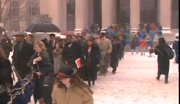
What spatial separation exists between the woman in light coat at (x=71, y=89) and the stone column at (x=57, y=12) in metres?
43.7

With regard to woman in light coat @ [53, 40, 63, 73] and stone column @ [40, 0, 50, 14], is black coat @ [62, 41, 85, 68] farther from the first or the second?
stone column @ [40, 0, 50, 14]

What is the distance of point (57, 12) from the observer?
49.0 meters

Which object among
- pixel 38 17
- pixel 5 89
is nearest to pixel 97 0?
pixel 38 17

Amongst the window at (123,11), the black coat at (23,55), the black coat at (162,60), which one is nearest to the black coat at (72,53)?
the black coat at (23,55)

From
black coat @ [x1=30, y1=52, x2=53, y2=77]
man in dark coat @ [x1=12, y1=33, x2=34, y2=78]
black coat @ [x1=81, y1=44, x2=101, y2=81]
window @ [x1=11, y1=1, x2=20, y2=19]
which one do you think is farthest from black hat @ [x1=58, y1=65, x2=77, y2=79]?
window @ [x1=11, y1=1, x2=20, y2=19]

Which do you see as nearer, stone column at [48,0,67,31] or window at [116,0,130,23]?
stone column at [48,0,67,31]

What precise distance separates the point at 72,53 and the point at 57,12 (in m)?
36.8

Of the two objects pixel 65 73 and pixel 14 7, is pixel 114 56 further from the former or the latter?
pixel 14 7

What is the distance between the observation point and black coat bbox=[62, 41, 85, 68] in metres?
12.5

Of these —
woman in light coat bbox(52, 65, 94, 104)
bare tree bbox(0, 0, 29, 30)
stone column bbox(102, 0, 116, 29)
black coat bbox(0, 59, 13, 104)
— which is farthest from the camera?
stone column bbox(102, 0, 116, 29)

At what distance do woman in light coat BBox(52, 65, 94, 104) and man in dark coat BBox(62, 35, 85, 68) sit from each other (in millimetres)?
6886

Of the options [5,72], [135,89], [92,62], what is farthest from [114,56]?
[5,72]

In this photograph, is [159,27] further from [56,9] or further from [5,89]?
[5,89]

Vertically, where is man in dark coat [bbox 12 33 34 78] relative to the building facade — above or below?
below
